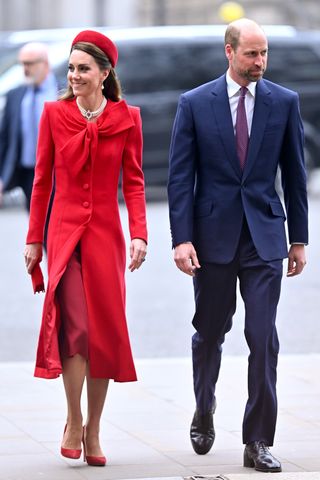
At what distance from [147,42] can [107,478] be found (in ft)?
52.5

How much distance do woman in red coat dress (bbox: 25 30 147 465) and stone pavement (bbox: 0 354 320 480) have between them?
219mm

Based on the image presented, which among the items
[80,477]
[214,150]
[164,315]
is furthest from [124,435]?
[164,315]

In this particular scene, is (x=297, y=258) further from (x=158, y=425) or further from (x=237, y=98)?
(x=158, y=425)

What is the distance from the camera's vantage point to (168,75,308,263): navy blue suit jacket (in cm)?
611

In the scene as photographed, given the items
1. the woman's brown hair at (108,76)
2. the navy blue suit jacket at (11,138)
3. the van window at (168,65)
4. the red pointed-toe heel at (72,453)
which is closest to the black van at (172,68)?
the van window at (168,65)

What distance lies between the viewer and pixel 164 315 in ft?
36.9

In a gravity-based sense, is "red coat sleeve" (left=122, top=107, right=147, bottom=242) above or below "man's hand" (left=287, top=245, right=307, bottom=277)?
above

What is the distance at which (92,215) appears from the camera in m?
6.09

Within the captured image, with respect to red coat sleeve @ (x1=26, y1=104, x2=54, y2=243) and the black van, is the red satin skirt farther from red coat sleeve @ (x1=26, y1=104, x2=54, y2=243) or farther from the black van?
the black van

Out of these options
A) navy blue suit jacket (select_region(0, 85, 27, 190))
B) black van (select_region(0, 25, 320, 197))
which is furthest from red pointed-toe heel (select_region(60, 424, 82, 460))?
black van (select_region(0, 25, 320, 197))

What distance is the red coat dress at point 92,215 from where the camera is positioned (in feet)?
19.9

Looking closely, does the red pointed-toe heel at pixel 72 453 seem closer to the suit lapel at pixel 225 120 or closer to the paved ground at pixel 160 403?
the paved ground at pixel 160 403

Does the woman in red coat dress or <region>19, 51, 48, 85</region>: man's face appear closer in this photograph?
the woman in red coat dress

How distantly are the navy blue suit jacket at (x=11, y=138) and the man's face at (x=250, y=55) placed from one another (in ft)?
18.4
